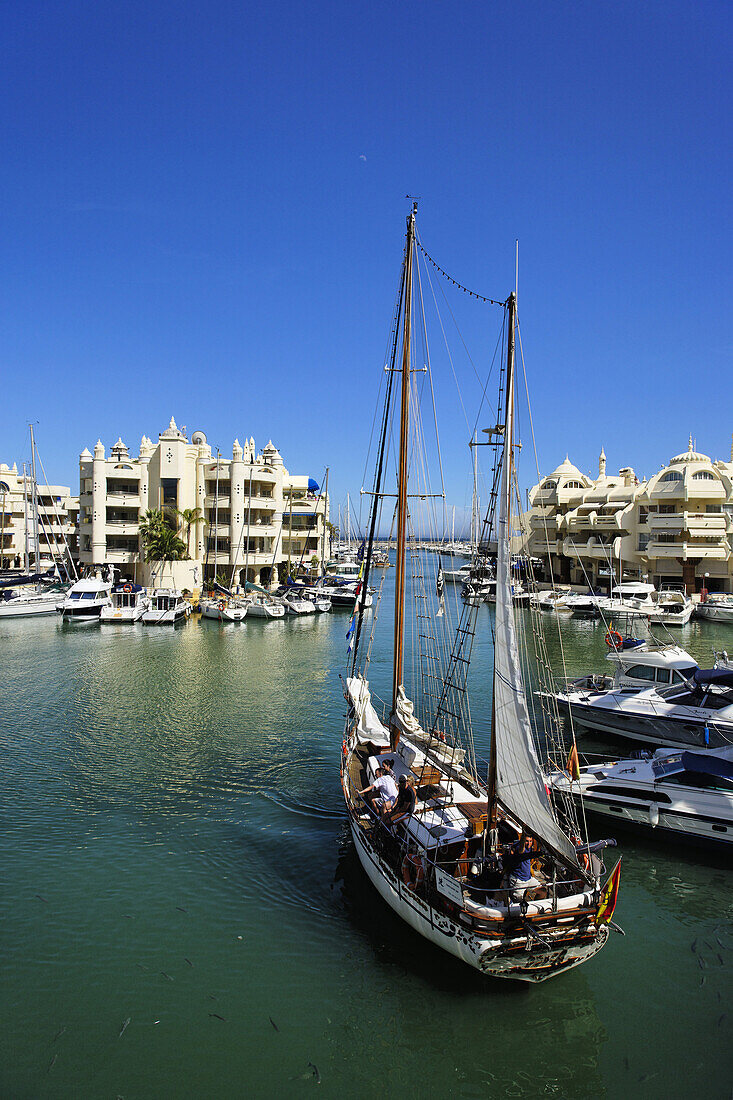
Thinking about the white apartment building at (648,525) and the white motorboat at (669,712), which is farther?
the white apartment building at (648,525)

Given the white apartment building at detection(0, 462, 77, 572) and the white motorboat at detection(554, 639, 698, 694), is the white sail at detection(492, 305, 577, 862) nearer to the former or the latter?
the white motorboat at detection(554, 639, 698, 694)

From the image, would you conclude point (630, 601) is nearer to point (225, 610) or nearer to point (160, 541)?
point (225, 610)

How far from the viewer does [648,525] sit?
2596 inches

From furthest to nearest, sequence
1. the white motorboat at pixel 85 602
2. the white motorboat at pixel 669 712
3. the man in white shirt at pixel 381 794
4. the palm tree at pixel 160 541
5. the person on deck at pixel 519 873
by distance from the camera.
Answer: the palm tree at pixel 160 541
the white motorboat at pixel 85 602
the white motorboat at pixel 669 712
the man in white shirt at pixel 381 794
the person on deck at pixel 519 873

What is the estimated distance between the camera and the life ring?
11.5 meters

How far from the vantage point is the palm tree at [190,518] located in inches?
2346

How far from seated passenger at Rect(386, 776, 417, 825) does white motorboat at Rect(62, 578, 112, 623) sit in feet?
139

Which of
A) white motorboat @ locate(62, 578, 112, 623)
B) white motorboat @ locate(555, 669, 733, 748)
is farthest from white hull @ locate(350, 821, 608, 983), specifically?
white motorboat @ locate(62, 578, 112, 623)

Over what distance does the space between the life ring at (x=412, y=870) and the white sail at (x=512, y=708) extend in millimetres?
1968

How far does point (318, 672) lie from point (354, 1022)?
82.3ft

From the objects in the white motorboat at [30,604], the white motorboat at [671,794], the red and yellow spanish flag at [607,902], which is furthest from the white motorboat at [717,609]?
the white motorboat at [30,604]

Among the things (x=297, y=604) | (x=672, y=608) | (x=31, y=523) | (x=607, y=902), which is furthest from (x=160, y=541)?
(x=607, y=902)

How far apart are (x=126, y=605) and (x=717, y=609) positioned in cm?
4970

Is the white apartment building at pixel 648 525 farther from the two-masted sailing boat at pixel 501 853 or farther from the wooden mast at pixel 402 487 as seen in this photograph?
the two-masted sailing boat at pixel 501 853
